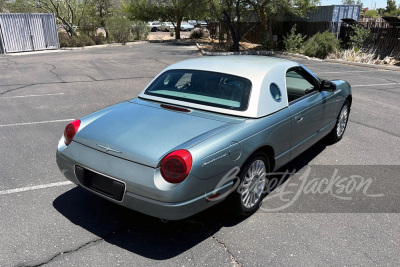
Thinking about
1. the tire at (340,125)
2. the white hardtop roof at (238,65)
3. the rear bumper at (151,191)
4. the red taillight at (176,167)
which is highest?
the white hardtop roof at (238,65)

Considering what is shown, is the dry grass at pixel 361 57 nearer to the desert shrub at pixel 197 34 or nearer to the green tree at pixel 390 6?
the desert shrub at pixel 197 34

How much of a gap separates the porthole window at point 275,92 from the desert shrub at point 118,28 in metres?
27.2

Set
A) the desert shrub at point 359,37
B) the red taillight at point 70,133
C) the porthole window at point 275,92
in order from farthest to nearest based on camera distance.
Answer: the desert shrub at point 359,37
the porthole window at point 275,92
the red taillight at point 70,133

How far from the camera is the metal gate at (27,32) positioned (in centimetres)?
2111

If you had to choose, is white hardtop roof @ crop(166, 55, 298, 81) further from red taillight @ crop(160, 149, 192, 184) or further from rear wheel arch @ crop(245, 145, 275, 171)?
red taillight @ crop(160, 149, 192, 184)

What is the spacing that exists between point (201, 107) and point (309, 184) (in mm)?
1818

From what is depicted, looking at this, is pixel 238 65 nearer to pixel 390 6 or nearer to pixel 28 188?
pixel 28 188

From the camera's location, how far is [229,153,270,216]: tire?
3465 mm

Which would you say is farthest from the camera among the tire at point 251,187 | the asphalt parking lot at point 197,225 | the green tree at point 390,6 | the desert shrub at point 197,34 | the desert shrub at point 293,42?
the green tree at point 390,6

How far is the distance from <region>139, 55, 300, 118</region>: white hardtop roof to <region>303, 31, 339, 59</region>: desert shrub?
16458mm

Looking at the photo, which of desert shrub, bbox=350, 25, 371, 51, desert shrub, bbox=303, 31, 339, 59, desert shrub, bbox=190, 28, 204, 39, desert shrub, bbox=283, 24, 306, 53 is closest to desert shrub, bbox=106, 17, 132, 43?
desert shrub, bbox=190, 28, 204, 39

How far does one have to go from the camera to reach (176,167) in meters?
2.93

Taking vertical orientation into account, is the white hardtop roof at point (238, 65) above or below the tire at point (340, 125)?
above

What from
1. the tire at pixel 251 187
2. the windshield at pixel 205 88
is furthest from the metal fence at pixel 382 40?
the tire at pixel 251 187
